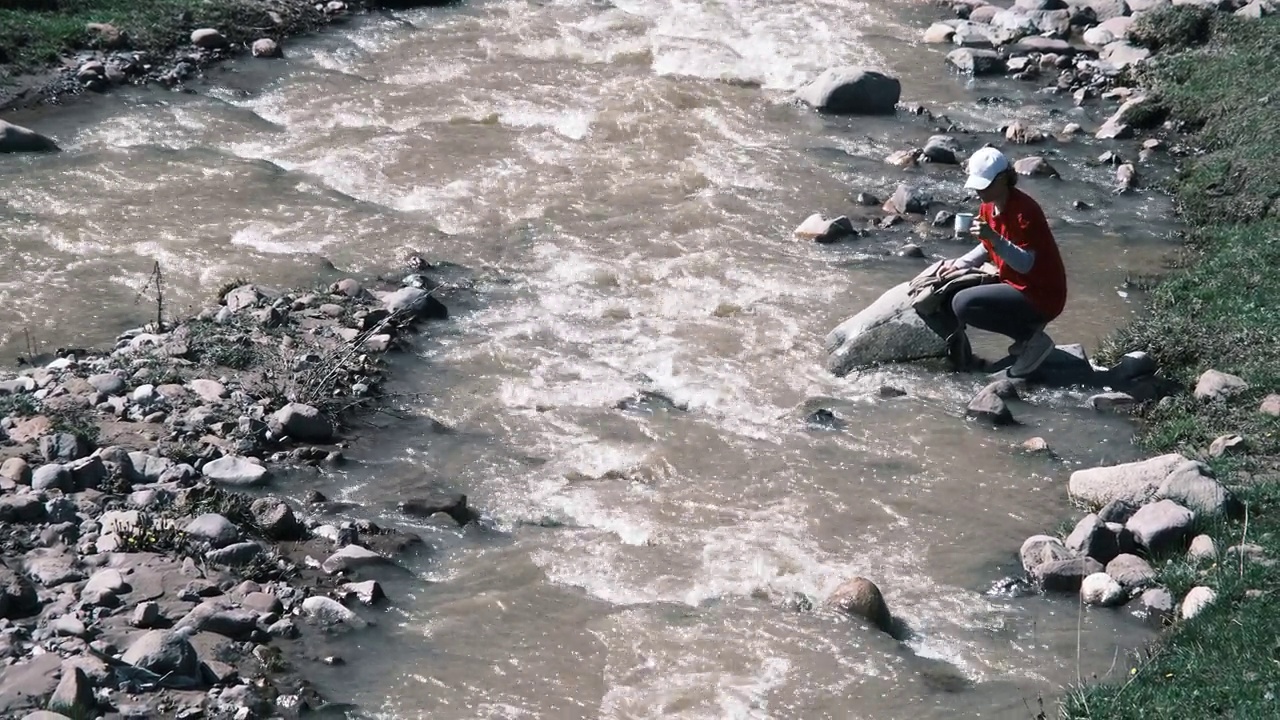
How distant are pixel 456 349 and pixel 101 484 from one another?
3.08 m

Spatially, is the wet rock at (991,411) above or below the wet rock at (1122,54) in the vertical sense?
below

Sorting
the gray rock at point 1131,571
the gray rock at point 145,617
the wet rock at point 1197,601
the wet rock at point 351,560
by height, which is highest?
the wet rock at point 1197,601

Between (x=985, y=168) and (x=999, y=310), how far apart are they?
41.1 inches

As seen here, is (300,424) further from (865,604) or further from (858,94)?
(858,94)

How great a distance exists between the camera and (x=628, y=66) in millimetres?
16375

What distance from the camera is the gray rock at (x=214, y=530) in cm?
736

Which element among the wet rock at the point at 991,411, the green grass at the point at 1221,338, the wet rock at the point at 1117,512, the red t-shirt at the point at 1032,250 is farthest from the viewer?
the red t-shirt at the point at 1032,250

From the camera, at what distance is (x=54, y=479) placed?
771 centimetres

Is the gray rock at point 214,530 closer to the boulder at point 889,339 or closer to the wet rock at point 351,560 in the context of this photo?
the wet rock at point 351,560

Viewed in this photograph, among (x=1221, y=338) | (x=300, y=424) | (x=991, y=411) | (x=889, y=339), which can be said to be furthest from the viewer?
(x=889, y=339)

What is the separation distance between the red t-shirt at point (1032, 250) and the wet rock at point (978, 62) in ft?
24.3

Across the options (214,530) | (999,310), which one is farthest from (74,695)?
(999,310)

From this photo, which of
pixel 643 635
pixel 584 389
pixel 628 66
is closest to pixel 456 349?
pixel 584 389

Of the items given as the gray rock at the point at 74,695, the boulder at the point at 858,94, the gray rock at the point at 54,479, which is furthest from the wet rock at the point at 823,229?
the gray rock at the point at 74,695
